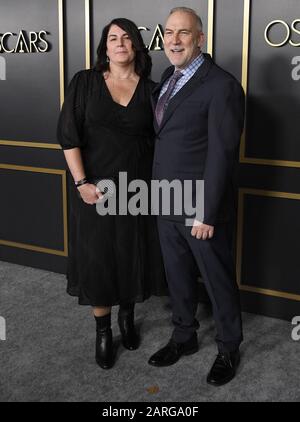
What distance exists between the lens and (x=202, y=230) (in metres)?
2.33

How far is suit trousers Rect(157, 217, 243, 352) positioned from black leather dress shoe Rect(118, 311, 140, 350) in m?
0.27

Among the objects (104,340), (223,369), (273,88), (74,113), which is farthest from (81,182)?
(273,88)

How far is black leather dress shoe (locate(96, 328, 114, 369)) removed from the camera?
8.55 feet

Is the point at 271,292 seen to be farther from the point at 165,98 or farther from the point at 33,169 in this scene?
the point at 33,169

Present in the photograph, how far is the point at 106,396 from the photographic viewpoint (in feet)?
7.72

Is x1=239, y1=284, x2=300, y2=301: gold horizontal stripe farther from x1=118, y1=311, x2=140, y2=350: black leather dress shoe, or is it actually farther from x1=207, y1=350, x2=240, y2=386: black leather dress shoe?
x1=118, y1=311, x2=140, y2=350: black leather dress shoe

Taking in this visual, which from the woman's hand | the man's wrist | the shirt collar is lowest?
the woman's hand

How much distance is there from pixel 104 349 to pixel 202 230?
0.82 meters

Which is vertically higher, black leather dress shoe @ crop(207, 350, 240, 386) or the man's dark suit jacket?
the man's dark suit jacket

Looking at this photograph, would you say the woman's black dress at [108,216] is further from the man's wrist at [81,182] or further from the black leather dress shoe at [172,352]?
the black leather dress shoe at [172,352]

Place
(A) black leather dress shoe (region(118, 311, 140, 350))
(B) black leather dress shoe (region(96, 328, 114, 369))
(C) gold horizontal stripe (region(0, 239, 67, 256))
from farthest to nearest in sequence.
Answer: (C) gold horizontal stripe (region(0, 239, 67, 256))
(A) black leather dress shoe (region(118, 311, 140, 350))
(B) black leather dress shoe (region(96, 328, 114, 369))

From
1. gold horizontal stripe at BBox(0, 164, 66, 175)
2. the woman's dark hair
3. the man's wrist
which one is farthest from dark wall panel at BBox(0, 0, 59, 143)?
the man's wrist

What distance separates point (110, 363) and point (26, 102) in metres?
2.06

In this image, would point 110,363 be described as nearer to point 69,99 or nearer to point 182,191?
point 182,191
